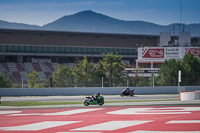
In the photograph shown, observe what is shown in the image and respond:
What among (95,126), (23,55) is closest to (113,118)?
(95,126)

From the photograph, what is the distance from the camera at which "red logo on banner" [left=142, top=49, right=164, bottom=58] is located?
72.9m

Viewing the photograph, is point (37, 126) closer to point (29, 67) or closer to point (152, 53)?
point (152, 53)

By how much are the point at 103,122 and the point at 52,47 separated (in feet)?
207

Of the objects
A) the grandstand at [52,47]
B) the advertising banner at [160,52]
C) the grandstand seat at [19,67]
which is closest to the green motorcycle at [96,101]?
the grandstand at [52,47]

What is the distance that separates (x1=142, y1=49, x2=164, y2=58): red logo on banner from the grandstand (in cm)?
383

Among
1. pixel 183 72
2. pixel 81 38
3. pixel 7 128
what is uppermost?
pixel 81 38

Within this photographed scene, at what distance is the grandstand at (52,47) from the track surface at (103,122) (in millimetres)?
50377

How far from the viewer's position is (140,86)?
46.2m

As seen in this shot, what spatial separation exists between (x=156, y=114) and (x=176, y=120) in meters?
2.72

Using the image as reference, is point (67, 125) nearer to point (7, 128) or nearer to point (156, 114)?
point (7, 128)

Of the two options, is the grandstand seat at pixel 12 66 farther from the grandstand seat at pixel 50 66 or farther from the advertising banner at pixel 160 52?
the advertising banner at pixel 160 52

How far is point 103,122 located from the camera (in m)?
18.6

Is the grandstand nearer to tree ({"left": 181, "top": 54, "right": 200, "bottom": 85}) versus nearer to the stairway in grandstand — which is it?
the stairway in grandstand

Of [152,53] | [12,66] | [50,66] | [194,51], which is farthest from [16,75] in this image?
[194,51]
